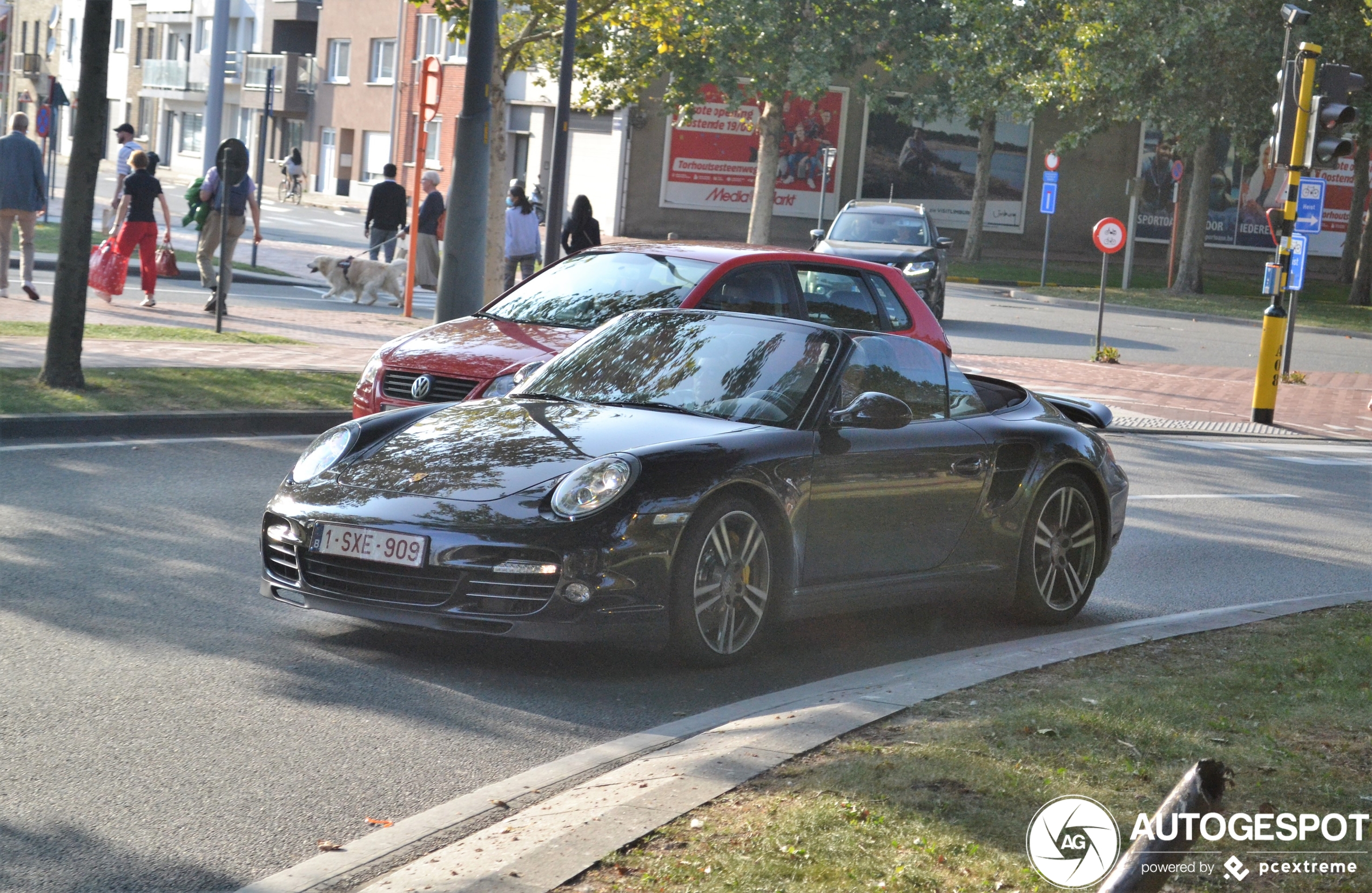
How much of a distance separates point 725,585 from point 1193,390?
1545 centimetres

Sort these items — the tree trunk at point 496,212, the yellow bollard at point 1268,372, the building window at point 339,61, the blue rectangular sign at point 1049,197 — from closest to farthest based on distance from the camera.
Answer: the yellow bollard at point 1268,372
the tree trunk at point 496,212
the blue rectangular sign at point 1049,197
the building window at point 339,61

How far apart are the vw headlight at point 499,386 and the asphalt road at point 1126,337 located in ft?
43.0

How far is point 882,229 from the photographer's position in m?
26.5

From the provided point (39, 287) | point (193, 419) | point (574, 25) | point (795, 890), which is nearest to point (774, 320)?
point (795, 890)

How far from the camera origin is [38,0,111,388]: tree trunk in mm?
11414

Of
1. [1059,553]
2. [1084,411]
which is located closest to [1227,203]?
[1084,411]

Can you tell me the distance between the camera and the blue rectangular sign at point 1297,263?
62.7 ft

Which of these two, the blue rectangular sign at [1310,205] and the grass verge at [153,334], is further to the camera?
the blue rectangular sign at [1310,205]

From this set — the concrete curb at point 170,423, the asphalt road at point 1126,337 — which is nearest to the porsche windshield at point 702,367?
the concrete curb at point 170,423

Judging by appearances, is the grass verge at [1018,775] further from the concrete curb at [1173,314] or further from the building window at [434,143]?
the building window at [434,143]

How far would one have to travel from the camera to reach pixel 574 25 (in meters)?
18.3

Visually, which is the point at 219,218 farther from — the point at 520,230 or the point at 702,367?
the point at 702,367

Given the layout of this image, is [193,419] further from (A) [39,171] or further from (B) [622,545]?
(A) [39,171]

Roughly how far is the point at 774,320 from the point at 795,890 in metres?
3.95
